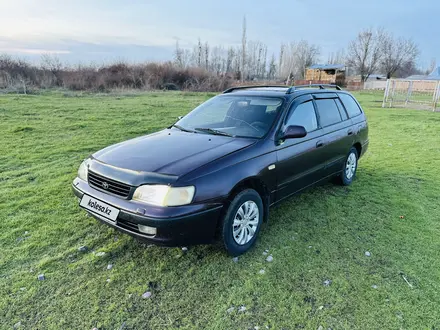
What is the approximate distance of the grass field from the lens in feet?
7.27

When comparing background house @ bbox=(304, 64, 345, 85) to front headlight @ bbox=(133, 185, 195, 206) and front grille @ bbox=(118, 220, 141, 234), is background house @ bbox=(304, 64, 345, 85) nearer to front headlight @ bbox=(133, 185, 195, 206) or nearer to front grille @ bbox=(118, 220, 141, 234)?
front headlight @ bbox=(133, 185, 195, 206)

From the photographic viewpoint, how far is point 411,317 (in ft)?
7.32

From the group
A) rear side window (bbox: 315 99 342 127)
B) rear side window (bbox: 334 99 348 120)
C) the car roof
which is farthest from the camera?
rear side window (bbox: 334 99 348 120)

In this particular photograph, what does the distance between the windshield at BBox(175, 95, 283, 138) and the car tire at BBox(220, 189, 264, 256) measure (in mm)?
747

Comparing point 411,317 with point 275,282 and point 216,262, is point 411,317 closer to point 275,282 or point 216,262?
point 275,282

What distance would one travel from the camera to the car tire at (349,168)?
474cm

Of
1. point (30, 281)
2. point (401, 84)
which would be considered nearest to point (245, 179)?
point (30, 281)

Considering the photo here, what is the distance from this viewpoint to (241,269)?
9.04ft

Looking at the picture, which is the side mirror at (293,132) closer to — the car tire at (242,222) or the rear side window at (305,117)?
the rear side window at (305,117)

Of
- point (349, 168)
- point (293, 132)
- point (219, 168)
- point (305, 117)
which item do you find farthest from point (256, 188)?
point (349, 168)

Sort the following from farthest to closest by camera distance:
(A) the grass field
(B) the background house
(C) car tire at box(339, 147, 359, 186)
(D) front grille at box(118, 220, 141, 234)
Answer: (B) the background house → (C) car tire at box(339, 147, 359, 186) → (D) front grille at box(118, 220, 141, 234) → (A) the grass field

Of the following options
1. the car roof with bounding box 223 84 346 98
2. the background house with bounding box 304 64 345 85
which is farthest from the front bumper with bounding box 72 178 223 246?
the background house with bounding box 304 64 345 85

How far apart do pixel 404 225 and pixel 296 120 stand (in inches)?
73.4

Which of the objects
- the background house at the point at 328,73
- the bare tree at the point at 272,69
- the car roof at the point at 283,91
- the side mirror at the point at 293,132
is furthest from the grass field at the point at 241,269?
the bare tree at the point at 272,69
